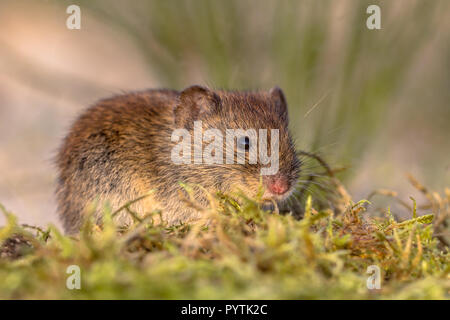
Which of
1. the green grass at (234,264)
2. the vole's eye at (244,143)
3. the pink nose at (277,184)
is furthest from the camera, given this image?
the vole's eye at (244,143)

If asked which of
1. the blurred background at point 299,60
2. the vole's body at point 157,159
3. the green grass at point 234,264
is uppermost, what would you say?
the blurred background at point 299,60

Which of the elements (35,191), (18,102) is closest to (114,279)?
(35,191)

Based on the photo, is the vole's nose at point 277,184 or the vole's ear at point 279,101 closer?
the vole's nose at point 277,184

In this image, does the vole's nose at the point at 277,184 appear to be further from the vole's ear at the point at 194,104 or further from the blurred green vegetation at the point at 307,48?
the blurred green vegetation at the point at 307,48

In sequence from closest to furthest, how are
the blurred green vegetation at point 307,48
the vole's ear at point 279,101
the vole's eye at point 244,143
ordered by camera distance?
the vole's eye at point 244,143
the vole's ear at point 279,101
the blurred green vegetation at point 307,48

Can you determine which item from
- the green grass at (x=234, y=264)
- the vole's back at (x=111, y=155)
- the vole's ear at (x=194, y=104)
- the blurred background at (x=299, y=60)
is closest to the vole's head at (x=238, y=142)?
the vole's ear at (x=194, y=104)
